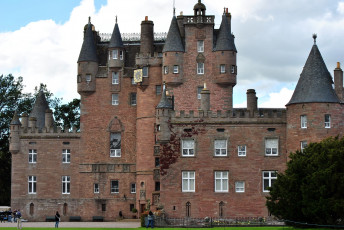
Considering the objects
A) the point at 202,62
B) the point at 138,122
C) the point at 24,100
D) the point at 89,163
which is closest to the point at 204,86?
the point at 202,62

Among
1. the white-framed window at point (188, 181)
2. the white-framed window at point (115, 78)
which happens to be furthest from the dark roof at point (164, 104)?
the white-framed window at point (115, 78)

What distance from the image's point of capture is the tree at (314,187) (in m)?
53.3

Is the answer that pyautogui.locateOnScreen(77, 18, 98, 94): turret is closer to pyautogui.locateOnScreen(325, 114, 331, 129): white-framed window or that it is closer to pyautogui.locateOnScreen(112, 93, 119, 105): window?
pyautogui.locateOnScreen(112, 93, 119, 105): window

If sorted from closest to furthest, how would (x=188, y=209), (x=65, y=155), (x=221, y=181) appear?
(x=188, y=209)
(x=221, y=181)
(x=65, y=155)

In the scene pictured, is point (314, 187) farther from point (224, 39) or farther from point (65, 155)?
point (65, 155)

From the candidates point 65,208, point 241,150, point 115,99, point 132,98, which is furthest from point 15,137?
point 241,150

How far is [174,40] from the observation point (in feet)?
242

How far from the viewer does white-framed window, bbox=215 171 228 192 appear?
6738cm

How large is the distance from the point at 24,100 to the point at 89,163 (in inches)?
898

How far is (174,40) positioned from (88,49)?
35.6 feet

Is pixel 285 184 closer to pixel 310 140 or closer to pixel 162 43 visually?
pixel 310 140

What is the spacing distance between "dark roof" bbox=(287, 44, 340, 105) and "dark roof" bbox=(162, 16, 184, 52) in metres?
13.1

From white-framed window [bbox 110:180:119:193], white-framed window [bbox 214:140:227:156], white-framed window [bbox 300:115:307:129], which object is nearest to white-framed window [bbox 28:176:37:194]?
white-framed window [bbox 110:180:119:193]

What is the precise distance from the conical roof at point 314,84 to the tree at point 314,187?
325 inches
